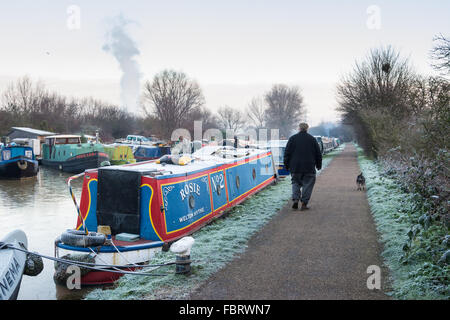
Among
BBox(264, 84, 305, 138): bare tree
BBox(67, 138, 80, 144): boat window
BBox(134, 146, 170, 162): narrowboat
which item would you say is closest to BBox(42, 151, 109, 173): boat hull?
BBox(67, 138, 80, 144): boat window

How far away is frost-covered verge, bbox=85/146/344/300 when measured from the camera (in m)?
4.60

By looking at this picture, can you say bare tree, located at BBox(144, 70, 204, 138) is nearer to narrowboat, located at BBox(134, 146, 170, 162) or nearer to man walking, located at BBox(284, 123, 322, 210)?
narrowboat, located at BBox(134, 146, 170, 162)

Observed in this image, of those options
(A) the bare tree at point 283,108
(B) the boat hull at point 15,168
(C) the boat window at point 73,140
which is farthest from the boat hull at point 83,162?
(A) the bare tree at point 283,108

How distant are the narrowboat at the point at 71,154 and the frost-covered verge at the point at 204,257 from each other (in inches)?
788

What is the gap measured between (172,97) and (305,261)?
5263 cm

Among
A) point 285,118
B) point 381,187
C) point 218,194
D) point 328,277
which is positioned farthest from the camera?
point 285,118

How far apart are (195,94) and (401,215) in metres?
52.0

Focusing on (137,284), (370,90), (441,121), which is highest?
(370,90)

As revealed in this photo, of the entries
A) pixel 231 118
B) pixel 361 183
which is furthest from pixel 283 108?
pixel 361 183

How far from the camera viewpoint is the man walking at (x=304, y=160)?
28.6ft

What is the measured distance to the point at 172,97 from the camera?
56.5 metres

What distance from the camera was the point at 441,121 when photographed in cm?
657
